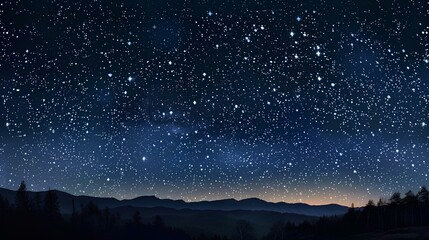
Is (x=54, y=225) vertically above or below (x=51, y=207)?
below

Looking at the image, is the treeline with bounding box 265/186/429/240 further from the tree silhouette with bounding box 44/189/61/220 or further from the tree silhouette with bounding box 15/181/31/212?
the tree silhouette with bounding box 15/181/31/212

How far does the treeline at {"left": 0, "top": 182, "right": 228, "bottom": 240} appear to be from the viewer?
88.1 meters

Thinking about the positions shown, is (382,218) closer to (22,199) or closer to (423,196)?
(423,196)

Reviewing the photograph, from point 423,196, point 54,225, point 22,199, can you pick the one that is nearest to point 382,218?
point 423,196

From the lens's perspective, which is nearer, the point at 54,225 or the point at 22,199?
the point at 54,225

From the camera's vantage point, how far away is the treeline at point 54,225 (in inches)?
3467

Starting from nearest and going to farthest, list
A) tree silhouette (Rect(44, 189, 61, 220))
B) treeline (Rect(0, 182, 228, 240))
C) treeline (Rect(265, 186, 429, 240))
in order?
treeline (Rect(0, 182, 228, 240)) < treeline (Rect(265, 186, 429, 240)) < tree silhouette (Rect(44, 189, 61, 220))

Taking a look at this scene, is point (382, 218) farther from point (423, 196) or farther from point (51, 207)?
point (51, 207)

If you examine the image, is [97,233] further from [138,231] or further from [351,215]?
[351,215]

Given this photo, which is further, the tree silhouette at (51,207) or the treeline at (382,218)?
the tree silhouette at (51,207)

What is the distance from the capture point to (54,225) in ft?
346

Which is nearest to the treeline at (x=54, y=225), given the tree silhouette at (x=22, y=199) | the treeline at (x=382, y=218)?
the tree silhouette at (x=22, y=199)

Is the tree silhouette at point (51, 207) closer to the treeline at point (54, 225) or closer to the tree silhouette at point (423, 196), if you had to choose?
the treeline at point (54, 225)

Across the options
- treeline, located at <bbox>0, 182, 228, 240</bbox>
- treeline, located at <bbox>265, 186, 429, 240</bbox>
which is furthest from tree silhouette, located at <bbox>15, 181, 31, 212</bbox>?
treeline, located at <bbox>265, 186, 429, 240</bbox>
